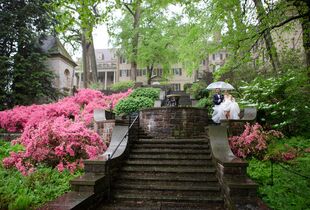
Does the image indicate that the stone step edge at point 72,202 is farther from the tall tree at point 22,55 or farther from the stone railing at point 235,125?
the tall tree at point 22,55

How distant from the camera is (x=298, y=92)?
7.22 metres

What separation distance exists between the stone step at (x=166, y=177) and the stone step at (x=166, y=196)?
1.53ft

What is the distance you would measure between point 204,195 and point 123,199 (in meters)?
2.12

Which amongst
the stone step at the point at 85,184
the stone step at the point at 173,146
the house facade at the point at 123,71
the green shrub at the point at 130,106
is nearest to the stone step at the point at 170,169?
the stone step at the point at 173,146

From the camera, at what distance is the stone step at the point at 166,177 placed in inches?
281

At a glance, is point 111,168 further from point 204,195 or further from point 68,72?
point 68,72

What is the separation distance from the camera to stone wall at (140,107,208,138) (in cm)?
1047

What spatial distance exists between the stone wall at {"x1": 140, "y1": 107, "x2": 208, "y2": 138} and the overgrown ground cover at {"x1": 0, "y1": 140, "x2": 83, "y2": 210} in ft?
13.4

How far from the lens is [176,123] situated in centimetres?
1050

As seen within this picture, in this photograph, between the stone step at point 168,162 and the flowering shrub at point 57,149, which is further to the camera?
the stone step at point 168,162

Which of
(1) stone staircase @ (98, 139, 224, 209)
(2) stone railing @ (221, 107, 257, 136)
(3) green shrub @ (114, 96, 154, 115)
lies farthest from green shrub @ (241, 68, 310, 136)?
(3) green shrub @ (114, 96, 154, 115)

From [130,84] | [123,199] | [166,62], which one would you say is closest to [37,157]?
[123,199]

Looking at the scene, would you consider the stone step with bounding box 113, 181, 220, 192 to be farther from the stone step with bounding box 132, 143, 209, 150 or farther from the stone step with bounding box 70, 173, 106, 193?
the stone step with bounding box 132, 143, 209, 150

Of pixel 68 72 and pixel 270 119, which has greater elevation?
pixel 68 72
